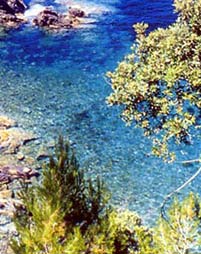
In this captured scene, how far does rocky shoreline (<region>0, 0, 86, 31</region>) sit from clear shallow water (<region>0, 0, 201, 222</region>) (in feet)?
7.20

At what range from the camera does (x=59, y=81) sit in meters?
44.6

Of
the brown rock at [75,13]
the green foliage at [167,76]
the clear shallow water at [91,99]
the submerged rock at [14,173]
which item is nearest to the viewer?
the green foliage at [167,76]

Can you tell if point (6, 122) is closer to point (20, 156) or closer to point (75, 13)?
point (20, 156)

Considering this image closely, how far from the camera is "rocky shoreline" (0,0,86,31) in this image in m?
59.8

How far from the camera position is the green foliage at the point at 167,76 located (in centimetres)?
1617

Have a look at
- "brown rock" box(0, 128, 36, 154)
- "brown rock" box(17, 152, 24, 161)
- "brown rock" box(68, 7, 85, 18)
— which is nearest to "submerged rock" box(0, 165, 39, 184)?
"brown rock" box(17, 152, 24, 161)

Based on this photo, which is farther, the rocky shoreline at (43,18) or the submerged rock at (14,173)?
the rocky shoreline at (43,18)

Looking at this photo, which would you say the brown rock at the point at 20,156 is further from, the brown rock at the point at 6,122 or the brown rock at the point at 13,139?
the brown rock at the point at 6,122

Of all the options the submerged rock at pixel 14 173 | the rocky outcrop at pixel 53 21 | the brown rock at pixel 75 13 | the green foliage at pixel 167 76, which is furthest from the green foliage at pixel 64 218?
the brown rock at pixel 75 13

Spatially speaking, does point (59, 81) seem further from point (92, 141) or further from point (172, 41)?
point (172, 41)

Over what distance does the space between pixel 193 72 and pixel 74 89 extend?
27.2m

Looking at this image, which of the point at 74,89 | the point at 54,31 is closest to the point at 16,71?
the point at 74,89

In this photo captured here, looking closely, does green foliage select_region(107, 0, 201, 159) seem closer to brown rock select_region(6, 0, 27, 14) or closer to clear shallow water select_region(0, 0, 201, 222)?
clear shallow water select_region(0, 0, 201, 222)

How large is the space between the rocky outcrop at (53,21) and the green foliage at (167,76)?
43731mm
